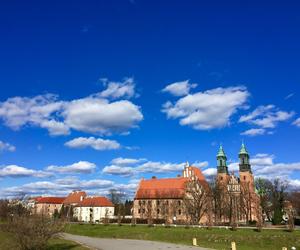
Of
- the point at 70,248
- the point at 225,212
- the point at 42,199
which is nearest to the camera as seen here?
the point at 70,248

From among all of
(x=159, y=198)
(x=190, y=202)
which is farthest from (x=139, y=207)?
(x=190, y=202)

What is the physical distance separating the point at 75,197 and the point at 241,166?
6452 centimetres

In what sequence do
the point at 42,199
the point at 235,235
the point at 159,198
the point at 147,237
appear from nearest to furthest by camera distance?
1. the point at 235,235
2. the point at 147,237
3. the point at 159,198
4. the point at 42,199

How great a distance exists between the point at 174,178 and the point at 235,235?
60022 millimetres

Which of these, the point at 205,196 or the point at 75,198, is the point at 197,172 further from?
the point at 75,198

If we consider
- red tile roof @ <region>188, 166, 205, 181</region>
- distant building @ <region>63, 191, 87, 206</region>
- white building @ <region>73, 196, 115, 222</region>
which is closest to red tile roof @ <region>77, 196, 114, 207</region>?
white building @ <region>73, 196, 115, 222</region>

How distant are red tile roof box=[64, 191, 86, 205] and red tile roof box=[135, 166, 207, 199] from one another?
38607 millimetres

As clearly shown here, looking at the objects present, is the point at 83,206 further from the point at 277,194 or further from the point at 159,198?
the point at 277,194

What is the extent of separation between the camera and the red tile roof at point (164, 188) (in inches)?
3647

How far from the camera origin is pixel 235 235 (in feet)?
124

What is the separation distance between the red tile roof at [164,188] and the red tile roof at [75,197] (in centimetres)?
3861

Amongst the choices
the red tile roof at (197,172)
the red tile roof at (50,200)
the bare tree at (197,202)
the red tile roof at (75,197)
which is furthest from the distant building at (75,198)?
A: the bare tree at (197,202)

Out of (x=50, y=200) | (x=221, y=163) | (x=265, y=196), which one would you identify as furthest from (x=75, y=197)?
(x=265, y=196)

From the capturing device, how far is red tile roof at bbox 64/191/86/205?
427 ft
